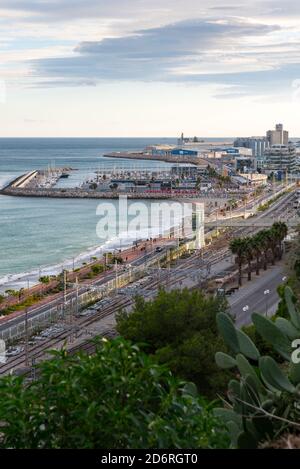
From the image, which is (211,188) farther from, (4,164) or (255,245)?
(4,164)

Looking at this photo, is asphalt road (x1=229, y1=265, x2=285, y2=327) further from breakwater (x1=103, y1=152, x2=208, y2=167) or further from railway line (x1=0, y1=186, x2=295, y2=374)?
breakwater (x1=103, y1=152, x2=208, y2=167)

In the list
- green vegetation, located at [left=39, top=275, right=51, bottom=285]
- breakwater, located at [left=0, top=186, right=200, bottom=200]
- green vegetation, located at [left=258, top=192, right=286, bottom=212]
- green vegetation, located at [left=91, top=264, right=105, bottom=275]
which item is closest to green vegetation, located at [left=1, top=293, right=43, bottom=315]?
green vegetation, located at [left=39, top=275, right=51, bottom=285]

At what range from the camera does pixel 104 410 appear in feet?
13.4

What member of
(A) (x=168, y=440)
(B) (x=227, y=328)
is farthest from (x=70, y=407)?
(B) (x=227, y=328)

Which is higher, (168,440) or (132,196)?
(168,440)

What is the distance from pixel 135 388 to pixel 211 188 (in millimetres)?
61308

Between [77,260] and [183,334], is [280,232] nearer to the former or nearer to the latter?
[77,260]

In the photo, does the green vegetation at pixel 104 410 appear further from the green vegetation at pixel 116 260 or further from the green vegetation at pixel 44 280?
the green vegetation at pixel 116 260

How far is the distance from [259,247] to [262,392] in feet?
63.9

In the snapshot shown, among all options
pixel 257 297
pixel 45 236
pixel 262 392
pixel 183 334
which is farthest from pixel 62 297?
pixel 262 392

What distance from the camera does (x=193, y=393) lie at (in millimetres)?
5898

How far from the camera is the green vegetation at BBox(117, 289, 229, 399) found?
9828 mm

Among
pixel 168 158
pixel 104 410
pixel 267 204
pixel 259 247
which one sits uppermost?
pixel 104 410

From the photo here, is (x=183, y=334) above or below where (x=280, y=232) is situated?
above
